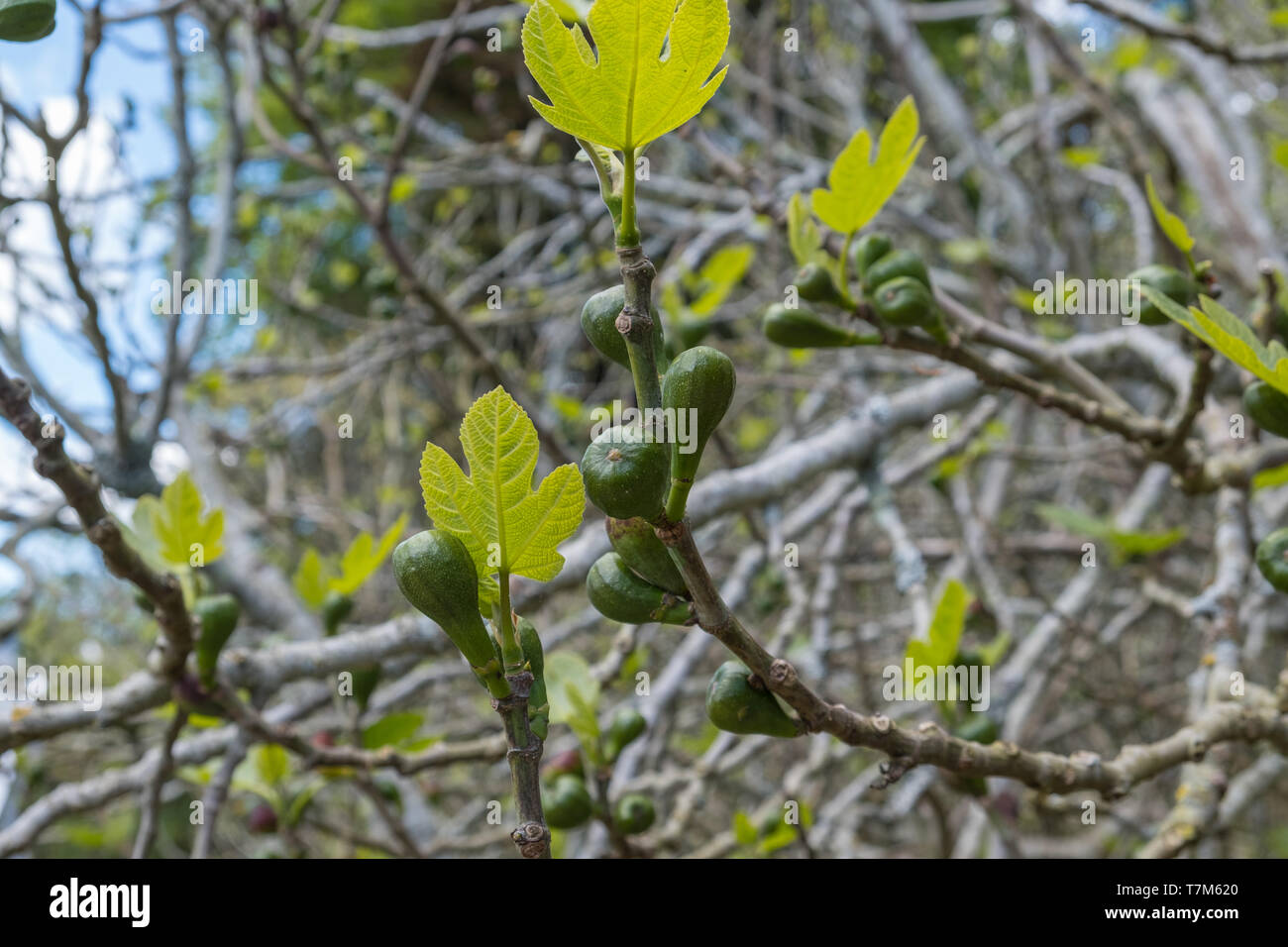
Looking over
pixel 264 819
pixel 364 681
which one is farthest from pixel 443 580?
pixel 264 819

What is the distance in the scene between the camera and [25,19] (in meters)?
0.89

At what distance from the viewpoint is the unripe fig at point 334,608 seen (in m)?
1.53

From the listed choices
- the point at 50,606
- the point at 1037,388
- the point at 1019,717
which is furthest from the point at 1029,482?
the point at 50,606

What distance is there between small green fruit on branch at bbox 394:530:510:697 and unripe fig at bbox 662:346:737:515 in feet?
0.56

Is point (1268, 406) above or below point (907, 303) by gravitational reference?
below

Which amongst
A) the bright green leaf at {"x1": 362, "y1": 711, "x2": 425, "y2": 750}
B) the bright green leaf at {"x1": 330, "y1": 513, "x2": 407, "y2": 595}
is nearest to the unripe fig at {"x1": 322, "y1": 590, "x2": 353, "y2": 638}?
the bright green leaf at {"x1": 330, "y1": 513, "x2": 407, "y2": 595}

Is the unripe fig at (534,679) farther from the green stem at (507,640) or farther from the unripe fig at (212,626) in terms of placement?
the unripe fig at (212,626)

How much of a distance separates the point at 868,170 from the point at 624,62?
0.52 m

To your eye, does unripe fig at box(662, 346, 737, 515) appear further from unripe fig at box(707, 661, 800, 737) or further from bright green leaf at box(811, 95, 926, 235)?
bright green leaf at box(811, 95, 926, 235)

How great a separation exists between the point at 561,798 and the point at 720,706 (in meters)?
0.48

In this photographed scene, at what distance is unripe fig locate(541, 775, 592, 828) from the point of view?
1229 mm

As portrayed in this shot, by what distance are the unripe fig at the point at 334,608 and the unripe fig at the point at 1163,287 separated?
1.19 metres

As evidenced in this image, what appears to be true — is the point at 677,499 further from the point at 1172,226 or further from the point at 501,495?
the point at 1172,226
